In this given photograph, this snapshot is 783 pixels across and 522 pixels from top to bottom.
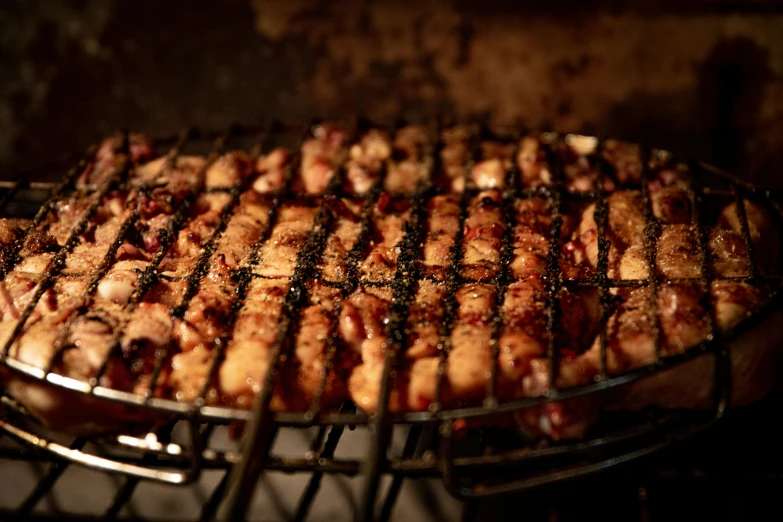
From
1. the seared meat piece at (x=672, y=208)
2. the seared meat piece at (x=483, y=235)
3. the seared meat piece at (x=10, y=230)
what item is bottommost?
the seared meat piece at (x=10, y=230)

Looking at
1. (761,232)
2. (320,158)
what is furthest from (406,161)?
(761,232)

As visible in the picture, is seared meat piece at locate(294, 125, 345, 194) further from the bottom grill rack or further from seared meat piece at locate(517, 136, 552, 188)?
the bottom grill rack

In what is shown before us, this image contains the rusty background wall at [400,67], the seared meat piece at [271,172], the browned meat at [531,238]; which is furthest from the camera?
the rusty background wall at [400,67]

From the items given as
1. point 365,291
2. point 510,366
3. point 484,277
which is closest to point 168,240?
point 365,291

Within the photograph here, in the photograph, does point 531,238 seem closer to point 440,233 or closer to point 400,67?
point 440,233

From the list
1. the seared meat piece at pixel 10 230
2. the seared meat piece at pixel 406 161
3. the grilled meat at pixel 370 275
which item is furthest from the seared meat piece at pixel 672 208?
the seared meat piece at pixel 10 230

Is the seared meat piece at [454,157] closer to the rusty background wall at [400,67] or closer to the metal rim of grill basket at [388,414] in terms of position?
the metal rim of grill basket at [388,414]

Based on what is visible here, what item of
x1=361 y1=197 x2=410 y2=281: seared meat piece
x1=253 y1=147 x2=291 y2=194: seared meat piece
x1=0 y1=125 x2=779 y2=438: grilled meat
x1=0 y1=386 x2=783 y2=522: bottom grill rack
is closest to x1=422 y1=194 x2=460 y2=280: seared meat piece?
x1=0 y1=125 x2=779 y2=438: grilled meat
